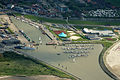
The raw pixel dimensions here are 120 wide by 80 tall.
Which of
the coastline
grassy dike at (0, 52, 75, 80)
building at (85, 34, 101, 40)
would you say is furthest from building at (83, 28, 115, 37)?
grassy dike at (0, 52, 75, 80)

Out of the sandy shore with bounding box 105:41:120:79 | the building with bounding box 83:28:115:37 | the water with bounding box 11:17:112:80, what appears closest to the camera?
the water with bounding box 11:17:112:80

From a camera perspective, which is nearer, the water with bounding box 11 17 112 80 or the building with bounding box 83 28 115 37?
the water with bounding box 11 17 112 80

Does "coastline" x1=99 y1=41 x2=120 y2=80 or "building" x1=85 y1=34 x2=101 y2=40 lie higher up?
"coastline" x1=99 y1=41 x2=120 y2=80

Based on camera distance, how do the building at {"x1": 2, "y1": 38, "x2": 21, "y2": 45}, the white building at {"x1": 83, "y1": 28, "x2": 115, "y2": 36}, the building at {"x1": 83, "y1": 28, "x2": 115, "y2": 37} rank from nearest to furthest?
the building at {"x1": 2, "y1": 38, "x2": 21, "y2": 45}, the building at {"x1": 83, "y1": 28, "x2": 115, "y2": 37}, the white building at {"x1": 83, "y1": 28, "x2": 115, "y2": 36}

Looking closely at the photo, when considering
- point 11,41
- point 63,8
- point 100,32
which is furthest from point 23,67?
point 63,8

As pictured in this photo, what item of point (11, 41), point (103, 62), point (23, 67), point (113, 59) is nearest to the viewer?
point (23, 67)

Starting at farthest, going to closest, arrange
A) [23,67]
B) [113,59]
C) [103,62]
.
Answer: [113,59], [103,62], [23,67]

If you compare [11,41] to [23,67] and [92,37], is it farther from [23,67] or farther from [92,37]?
[92,37]

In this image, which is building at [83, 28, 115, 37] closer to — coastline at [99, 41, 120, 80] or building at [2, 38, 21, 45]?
coastline at [99, 41, 120, 80]
